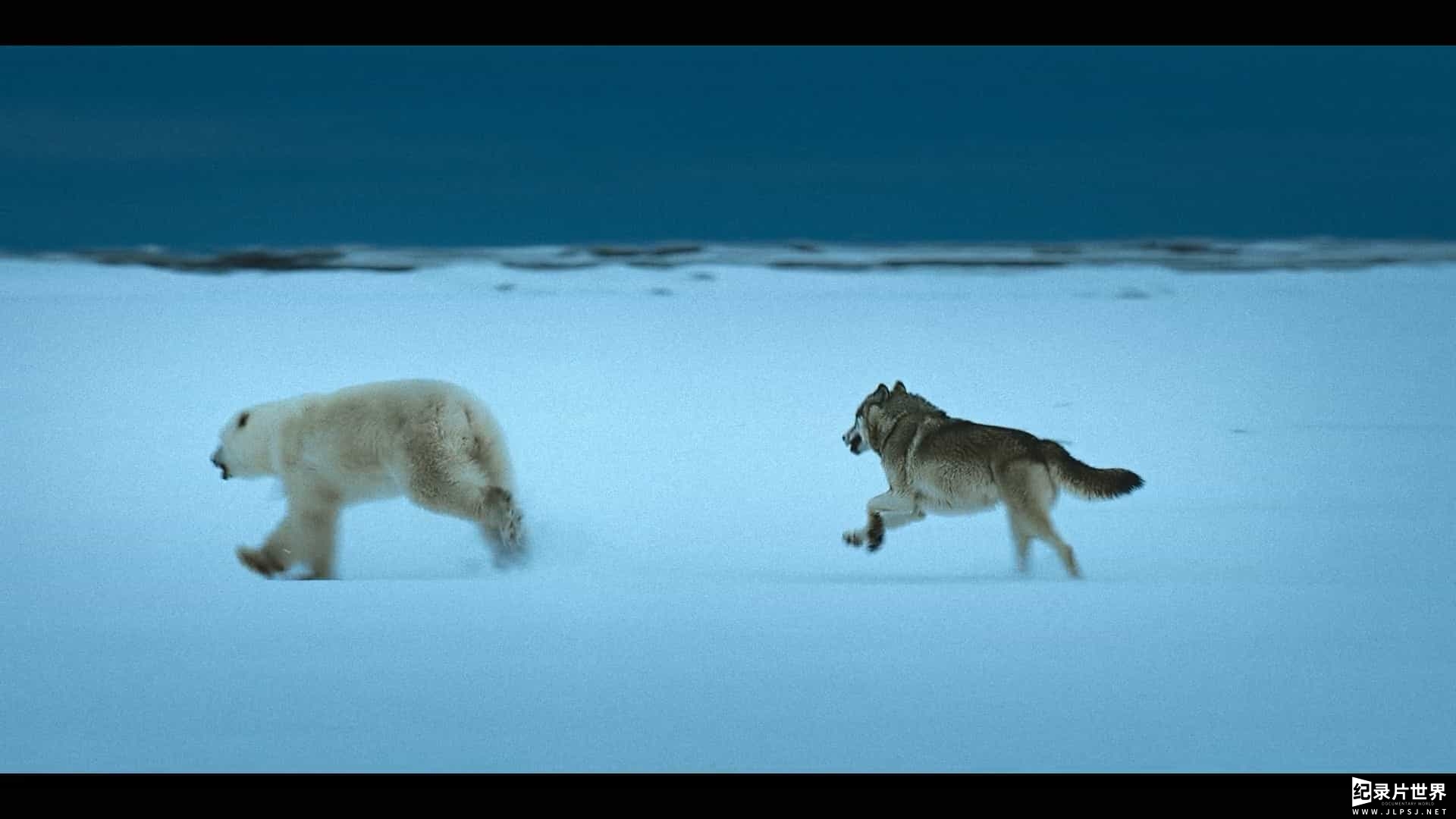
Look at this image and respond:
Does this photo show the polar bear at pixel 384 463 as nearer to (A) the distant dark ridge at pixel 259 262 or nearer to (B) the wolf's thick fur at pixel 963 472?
(B) the wolf's thick fur at pixel 963 472

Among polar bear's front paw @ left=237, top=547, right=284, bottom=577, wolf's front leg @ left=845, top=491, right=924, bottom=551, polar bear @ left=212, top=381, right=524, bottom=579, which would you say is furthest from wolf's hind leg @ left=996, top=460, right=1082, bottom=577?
polar bear's front paw @ left=237, top=547, right=284, bottom=577

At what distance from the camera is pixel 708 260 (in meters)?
9.67

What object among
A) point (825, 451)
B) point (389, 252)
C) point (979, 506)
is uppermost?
point (389, 252)

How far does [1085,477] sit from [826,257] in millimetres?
6323

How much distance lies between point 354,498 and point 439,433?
0.35 m

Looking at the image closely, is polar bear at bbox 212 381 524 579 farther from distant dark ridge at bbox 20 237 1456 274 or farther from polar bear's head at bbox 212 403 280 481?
distant dark ridge at bbox 20 237 1456 274

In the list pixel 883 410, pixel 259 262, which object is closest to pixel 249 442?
pixel 883 410

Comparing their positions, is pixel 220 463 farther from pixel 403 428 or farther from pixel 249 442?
pixel 403 428

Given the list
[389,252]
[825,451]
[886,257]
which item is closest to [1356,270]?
[886,257]

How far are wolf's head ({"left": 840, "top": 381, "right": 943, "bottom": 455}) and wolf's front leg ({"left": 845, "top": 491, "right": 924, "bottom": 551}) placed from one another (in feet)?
0.61

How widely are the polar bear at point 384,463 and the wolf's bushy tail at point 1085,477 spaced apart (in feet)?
4.92

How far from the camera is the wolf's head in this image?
13.2ft

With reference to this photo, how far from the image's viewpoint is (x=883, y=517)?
4.02 meters

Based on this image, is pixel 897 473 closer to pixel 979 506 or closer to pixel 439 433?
pixel 979 506
